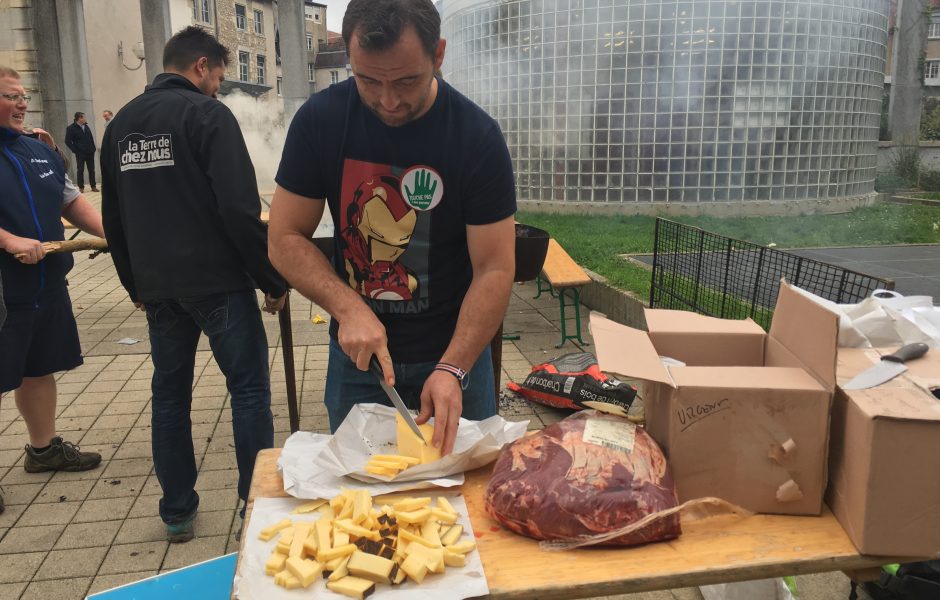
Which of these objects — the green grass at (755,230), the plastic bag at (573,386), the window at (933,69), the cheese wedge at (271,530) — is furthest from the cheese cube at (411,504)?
the window at (933,69)

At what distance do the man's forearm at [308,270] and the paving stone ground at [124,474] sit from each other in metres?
1.63

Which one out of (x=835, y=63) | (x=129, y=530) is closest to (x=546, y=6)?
(x=835, y=63)

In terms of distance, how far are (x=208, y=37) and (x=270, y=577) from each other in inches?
104

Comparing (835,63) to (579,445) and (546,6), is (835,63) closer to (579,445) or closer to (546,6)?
(546,6)

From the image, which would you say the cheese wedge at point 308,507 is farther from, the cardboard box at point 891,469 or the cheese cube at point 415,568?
the cardboard box at point 891,469

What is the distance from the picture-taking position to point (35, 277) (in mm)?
3537

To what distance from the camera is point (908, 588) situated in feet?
8.21

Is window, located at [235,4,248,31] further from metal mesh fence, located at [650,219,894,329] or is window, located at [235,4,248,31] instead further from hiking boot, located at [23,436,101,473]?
hiking boot, located at [23,436,101,473]

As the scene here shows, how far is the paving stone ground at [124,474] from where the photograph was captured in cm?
302

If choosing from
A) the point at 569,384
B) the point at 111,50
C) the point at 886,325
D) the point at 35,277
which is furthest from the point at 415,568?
the point at 111,50

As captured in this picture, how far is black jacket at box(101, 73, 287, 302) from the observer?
2.98 m

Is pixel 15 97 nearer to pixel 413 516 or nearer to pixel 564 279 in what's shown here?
pixel 413 516

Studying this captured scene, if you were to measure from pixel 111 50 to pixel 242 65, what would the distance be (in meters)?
26.1

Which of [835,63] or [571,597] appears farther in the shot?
[835,63]
